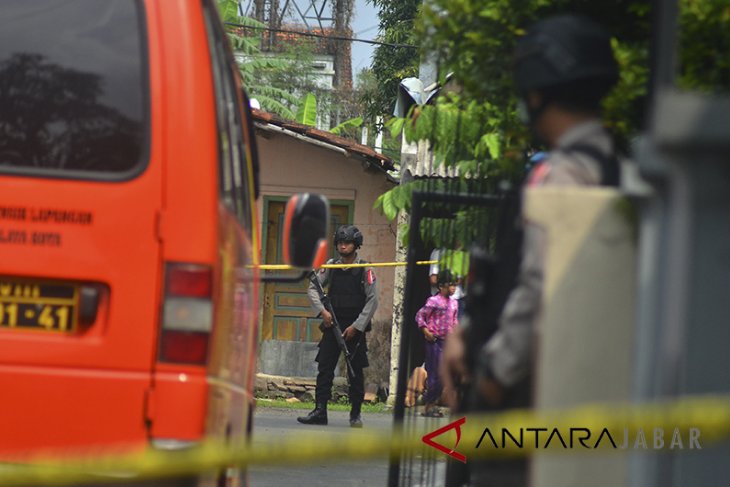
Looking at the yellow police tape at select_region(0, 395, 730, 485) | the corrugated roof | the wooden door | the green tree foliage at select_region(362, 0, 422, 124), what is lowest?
the yellow police tape at select_region(0, 395, 730, 485)

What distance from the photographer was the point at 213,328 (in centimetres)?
445

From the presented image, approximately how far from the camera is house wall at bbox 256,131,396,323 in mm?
21375

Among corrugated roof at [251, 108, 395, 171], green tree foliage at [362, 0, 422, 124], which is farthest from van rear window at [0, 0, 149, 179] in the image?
Answer: green tree foliage at [362, 0, 422, 124]

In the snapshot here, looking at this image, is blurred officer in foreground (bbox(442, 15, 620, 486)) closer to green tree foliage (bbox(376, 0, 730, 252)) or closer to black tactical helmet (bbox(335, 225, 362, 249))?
green tree foliage (bbox(376, 0, 730, 252))

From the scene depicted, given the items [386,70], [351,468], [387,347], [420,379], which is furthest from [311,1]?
[420,379]

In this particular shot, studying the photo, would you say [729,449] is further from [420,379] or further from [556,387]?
[420,379]

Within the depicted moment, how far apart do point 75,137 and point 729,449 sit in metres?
2.36

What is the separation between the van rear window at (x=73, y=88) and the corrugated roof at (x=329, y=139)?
1610cm

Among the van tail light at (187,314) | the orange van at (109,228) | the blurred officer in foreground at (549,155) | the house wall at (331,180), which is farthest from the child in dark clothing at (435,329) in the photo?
the house wall at (331,180)

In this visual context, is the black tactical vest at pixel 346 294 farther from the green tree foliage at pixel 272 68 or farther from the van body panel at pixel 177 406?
the green tree foliage at pixel 272 68

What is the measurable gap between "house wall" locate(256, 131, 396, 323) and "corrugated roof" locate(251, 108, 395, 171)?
44cm

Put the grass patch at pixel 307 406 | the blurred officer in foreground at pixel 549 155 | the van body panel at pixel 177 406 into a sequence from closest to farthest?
the blurred officer in foreground at pixel 549 155 → the van body panel at pixel 177 406 → the grass patch at pixel 307 406

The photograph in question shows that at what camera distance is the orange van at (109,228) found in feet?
14.2

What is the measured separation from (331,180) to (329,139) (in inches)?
33.6
